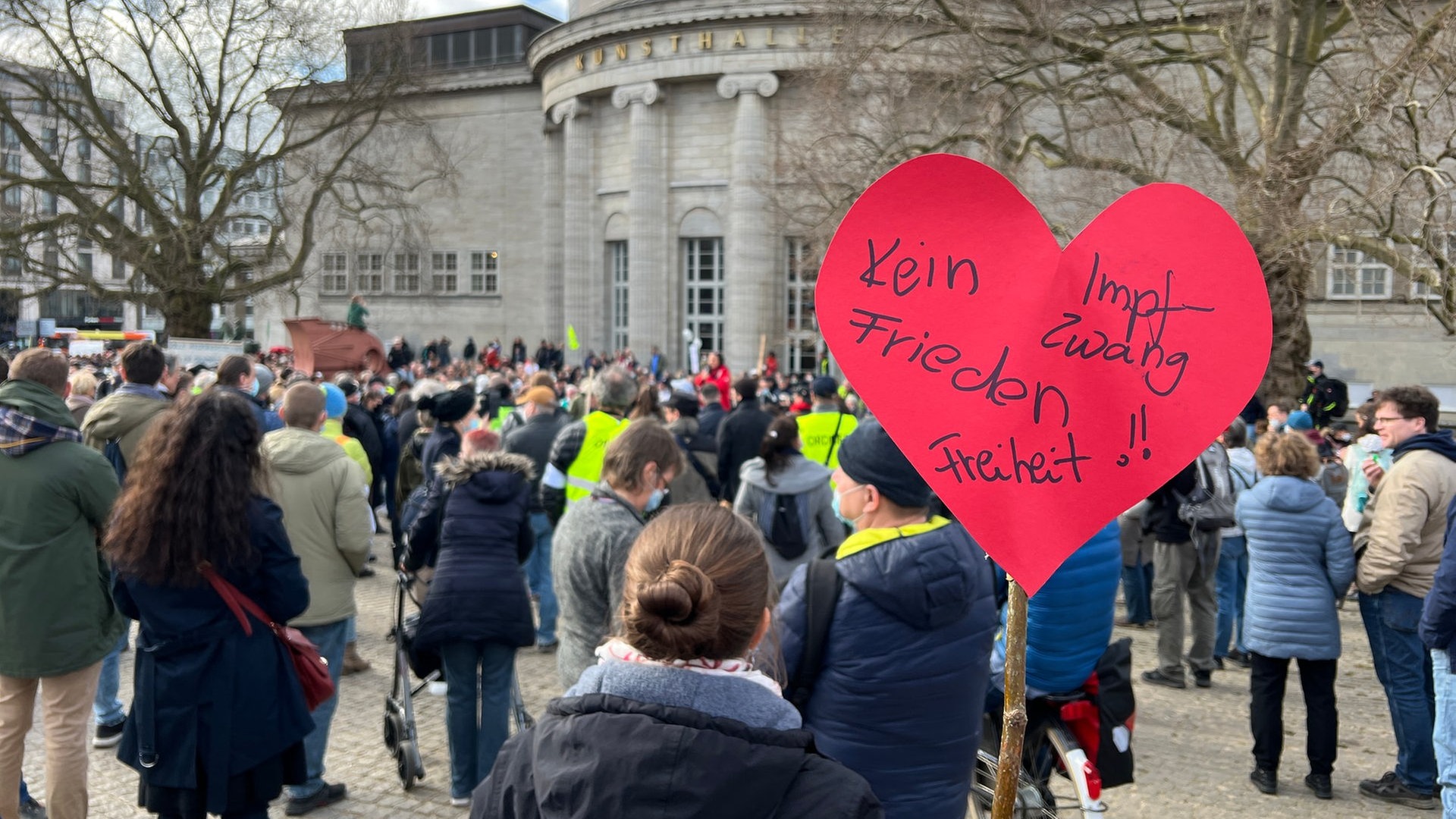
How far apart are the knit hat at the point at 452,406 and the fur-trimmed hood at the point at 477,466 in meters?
2.98

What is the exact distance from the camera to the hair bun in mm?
1993

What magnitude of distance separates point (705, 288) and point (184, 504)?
34.2m

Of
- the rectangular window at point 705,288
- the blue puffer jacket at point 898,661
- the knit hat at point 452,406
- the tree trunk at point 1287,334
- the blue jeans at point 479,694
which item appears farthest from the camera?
the rectangular window at point 705,288

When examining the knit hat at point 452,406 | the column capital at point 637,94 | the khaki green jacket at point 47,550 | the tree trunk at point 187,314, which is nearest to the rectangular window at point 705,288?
the column capital at point 637,94

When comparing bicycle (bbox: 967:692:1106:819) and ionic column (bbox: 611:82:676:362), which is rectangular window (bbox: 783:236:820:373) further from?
bicycle (bbox: 967:692:1106:819)

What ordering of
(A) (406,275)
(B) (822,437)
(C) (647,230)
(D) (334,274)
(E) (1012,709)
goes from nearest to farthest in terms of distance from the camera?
1. (E) (1012,709)
2. (B) (822,437)
3. (C) (647,230)
4. (A) (406,275)
5. (D) (334,274)

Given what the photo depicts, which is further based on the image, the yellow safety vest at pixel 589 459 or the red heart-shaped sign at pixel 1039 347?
the yellow safety vest at pixel 589 459

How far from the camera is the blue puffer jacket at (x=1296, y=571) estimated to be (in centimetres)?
592

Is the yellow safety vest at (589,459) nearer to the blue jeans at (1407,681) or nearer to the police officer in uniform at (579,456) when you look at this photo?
the police officer in uniform at (579,456)

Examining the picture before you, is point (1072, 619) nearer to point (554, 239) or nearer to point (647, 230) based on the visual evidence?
point (647, 230)

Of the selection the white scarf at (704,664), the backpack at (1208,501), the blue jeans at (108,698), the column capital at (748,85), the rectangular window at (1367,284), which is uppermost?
the column capital at (748,85)

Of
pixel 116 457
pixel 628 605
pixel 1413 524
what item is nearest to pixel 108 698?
pixel 116 457

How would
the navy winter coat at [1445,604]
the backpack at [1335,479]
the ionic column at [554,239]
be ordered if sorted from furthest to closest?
the ionic column at [554,239]
the backpack at [1335,479]
the navy winter coat at [1445,604]

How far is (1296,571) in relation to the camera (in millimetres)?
6051
